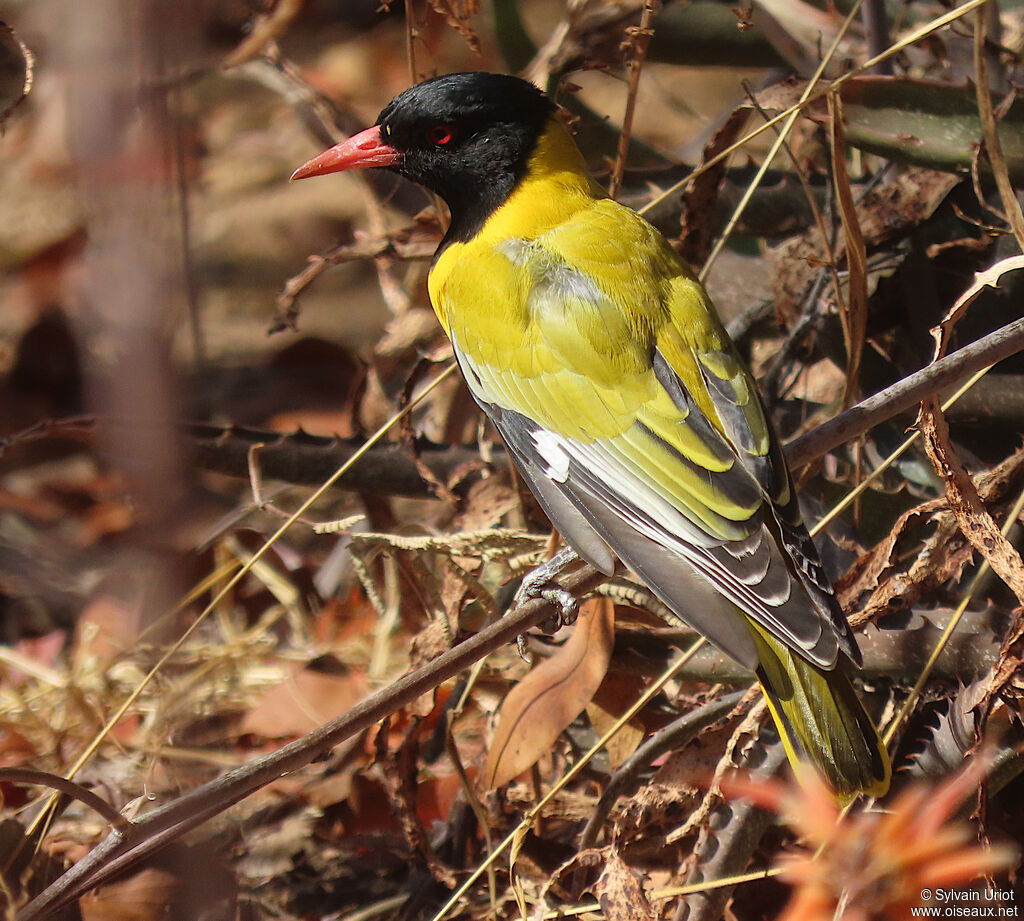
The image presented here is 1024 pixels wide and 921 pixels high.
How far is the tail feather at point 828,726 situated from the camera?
156 centimetres

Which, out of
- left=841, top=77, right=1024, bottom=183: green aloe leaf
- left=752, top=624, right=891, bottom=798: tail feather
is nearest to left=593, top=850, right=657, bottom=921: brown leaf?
left=752, top=624, right=891, bottom=798: tail feather

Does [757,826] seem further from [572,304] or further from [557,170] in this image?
[557,170]

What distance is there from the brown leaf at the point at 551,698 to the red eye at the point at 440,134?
3.22ft

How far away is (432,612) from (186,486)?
60.6 inches

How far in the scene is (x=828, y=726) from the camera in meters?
1.56

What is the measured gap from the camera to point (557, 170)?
7.73 feet

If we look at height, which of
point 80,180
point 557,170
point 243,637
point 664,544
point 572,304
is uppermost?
point 80,180

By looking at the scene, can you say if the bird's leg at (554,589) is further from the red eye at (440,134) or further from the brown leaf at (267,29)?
the brown leaf at (267,29)

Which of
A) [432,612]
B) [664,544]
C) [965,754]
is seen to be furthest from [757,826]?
[432,612]

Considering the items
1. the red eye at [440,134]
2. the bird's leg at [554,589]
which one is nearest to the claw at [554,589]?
the bird's leg at [554,589]

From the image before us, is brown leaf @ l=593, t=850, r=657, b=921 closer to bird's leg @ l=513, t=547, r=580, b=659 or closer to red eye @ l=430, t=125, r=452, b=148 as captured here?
bird's leg @ l=513, t=547, r=580, b=659

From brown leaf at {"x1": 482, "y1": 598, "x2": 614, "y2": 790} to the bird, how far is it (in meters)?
0.32

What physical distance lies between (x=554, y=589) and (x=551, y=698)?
43 cm

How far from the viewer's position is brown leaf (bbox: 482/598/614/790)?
2.04 m
